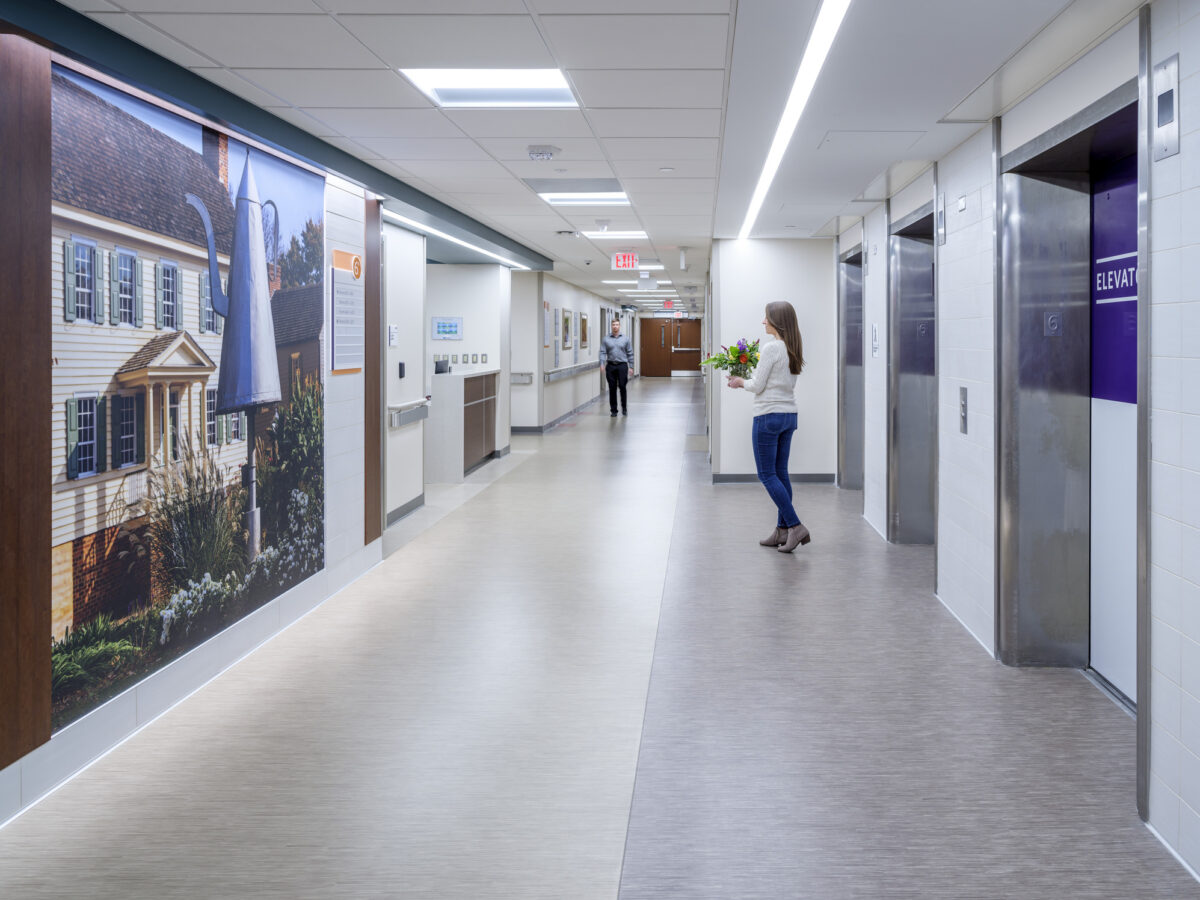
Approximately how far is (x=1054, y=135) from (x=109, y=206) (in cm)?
348

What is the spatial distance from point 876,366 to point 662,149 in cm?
290

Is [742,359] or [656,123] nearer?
[656,123]

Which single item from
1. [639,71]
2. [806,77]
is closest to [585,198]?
[639,71]

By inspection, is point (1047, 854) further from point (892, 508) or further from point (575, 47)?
point (892, 508)

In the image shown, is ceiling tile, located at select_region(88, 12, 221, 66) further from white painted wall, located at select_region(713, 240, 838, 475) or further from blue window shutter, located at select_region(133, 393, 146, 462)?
white painted wall, located at select_region(713, 240, 838, 475)

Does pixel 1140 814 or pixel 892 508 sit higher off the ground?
pixel 892 508

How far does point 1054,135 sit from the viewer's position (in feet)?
12.9

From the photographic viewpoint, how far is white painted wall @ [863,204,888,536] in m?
7.49

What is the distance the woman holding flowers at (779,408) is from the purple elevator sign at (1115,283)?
106 inches

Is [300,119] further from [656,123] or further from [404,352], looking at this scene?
[404,352]

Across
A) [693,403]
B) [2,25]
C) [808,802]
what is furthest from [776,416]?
[693,403]

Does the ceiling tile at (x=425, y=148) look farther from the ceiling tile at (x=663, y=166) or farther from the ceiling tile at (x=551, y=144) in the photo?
the ceiling tile at (x=663, y=166)

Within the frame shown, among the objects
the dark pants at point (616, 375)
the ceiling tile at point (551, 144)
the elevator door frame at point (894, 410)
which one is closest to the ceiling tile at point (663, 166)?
the ceiling tile at point (551, 144)

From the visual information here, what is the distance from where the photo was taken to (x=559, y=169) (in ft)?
21.1
